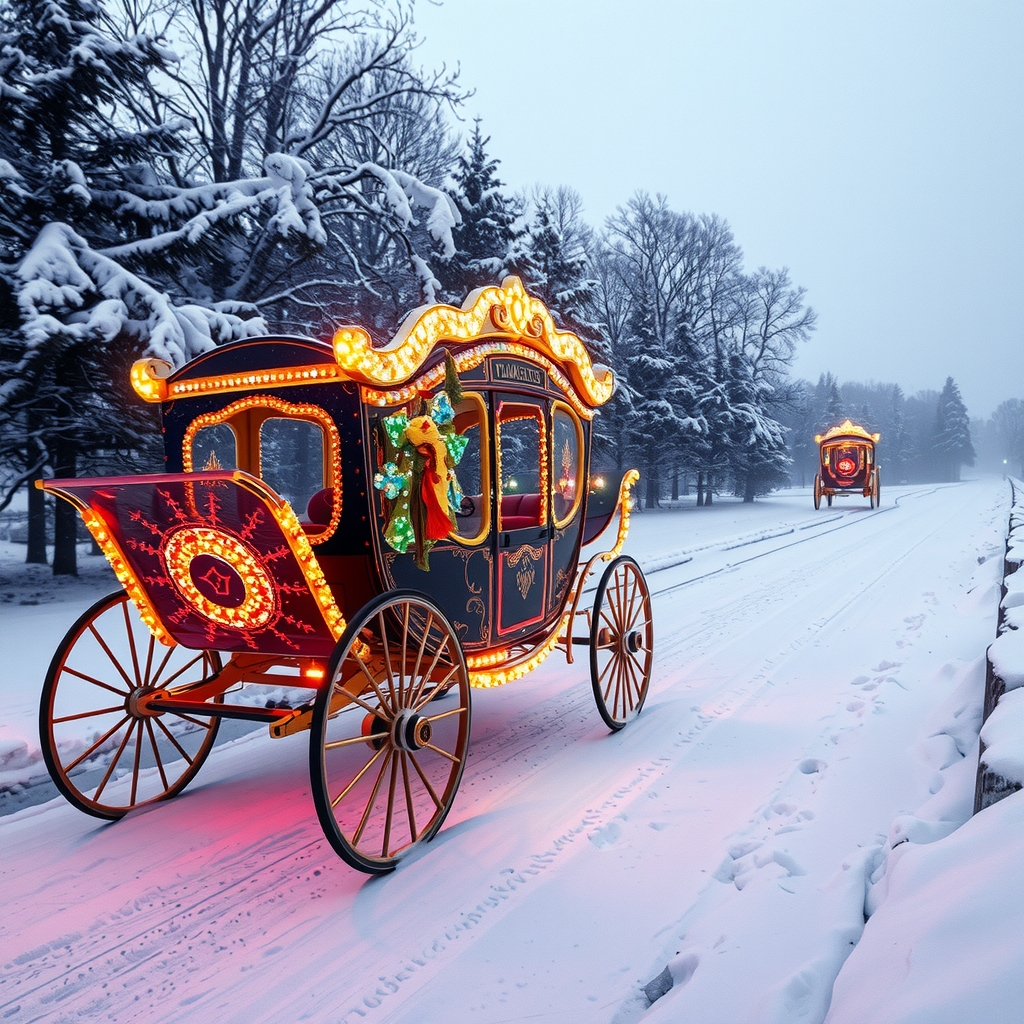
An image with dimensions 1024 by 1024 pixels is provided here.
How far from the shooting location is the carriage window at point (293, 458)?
22406mm

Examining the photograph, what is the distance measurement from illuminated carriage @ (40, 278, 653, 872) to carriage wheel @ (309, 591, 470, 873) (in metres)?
0.01

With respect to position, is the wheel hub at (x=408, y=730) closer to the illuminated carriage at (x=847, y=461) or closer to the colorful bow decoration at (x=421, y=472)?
the colorful bow decoration at (x=421, y=472)

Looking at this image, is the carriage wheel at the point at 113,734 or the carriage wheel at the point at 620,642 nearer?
the carriage wheel at the point at 113,734

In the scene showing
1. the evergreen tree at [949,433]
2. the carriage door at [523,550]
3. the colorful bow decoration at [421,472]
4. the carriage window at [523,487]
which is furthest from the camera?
the evergreen tree at [949,433]

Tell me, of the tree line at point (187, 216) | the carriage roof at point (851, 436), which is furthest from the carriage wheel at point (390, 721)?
the carriage roof at point (851, 436)

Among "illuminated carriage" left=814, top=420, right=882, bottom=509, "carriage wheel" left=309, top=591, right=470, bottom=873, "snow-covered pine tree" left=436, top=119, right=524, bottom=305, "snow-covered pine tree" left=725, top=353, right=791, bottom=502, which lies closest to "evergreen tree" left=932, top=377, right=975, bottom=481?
"snow-covered pine tree" left=725, top=353, right=791, bottom=502

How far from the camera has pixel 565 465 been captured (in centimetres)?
535

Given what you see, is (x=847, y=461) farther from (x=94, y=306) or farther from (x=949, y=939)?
(x=949, y=939)

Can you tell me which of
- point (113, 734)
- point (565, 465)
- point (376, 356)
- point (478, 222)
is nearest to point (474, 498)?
point (565, 465)

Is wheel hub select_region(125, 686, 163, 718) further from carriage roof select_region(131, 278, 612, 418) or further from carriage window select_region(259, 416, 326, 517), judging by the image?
carriage window select_region(259, 416, 326, 517)

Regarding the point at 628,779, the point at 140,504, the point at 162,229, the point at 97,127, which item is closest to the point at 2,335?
the point at 162,229

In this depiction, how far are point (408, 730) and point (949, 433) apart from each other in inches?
3909

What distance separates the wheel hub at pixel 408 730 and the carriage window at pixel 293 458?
54.7 feet

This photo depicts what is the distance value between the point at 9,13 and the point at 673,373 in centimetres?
2328
